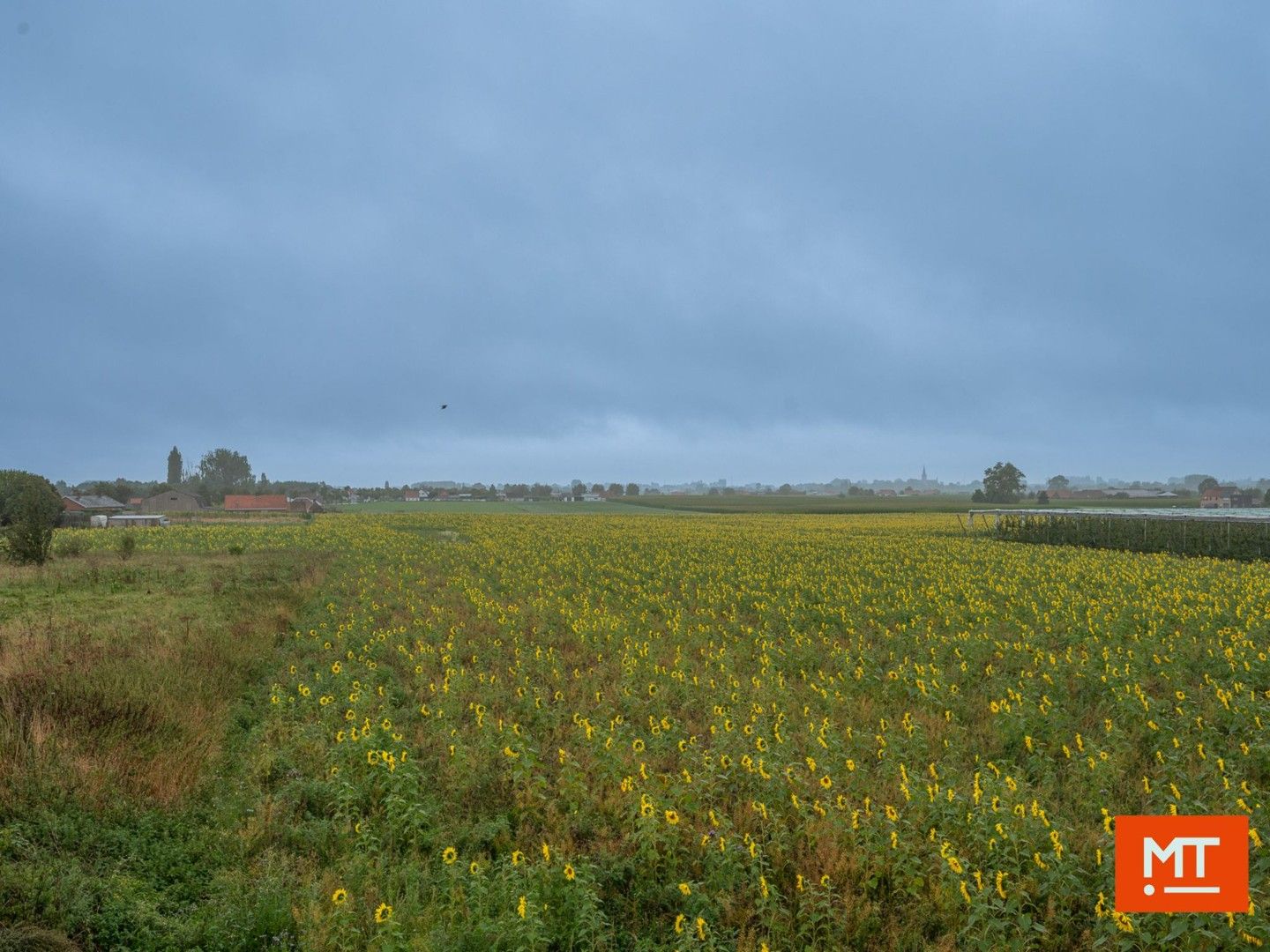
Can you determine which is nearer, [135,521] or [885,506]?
[135,521]

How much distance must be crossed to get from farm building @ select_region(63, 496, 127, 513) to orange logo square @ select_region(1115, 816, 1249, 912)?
95.3m

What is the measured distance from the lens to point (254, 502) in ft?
320

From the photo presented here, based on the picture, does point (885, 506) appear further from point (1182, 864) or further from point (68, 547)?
point (1182, 864)

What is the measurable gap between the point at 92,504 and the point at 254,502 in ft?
68.6

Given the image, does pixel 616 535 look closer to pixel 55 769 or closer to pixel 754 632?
pixel 754 632

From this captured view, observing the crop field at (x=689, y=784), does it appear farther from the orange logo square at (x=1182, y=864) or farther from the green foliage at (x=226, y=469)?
the green foliage at (x=226, y=469)

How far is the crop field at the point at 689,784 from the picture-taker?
19.6 ft

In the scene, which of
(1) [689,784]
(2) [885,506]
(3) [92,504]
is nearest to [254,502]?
(3) [92,504]

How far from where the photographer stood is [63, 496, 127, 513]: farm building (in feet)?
270

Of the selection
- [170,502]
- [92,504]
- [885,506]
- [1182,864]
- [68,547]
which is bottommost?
[1182,864]

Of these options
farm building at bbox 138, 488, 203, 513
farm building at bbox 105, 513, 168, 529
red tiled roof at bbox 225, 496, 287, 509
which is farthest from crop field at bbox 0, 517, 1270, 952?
farm building at bbox 138, 488, 203, 513

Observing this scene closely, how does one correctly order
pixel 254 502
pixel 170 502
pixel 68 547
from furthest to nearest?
pixel 170 502 → pixel 254 502 → pixel 68 547

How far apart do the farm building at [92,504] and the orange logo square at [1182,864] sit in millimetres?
95271

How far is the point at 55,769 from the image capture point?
7.72 metres
